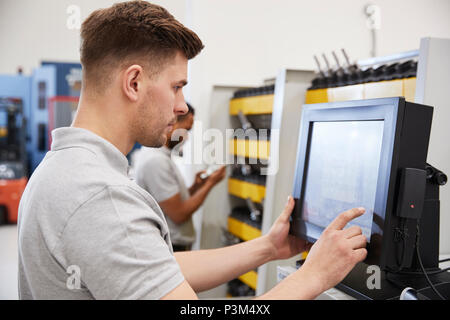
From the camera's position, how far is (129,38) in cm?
100

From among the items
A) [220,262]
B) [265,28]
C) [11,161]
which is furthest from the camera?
[11,161]

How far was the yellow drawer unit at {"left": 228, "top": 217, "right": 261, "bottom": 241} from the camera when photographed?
280cm

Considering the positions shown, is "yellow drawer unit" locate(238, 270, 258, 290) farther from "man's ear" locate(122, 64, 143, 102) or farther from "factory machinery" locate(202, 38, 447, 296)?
"man's ear" locate(122, 64, 143, 102)

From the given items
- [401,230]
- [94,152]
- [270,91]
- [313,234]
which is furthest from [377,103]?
[270,91]

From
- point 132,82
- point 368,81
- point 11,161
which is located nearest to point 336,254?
point 132,82

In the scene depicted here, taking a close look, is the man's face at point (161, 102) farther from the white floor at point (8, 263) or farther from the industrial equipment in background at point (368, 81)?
the white floor at point (8, 263)

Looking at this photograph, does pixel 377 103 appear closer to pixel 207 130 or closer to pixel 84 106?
pixel 84 106

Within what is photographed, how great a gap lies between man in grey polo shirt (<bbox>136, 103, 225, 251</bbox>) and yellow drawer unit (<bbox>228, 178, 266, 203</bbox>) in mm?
160

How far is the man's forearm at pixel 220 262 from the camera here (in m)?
1.35

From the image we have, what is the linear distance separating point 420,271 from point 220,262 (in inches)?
23.7

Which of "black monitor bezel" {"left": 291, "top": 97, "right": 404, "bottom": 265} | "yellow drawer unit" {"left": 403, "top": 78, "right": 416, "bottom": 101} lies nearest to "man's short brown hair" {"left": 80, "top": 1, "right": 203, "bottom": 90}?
"black monitor bezel" {"left": 291, "top": 97, "right": 404, "bottom": 265}

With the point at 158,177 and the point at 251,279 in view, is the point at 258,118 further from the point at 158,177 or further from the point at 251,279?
the point at 251,279

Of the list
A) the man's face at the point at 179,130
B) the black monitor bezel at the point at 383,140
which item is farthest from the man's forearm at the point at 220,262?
the man's face at the point at 179,130

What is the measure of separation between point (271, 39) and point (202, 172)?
3.57 ft
